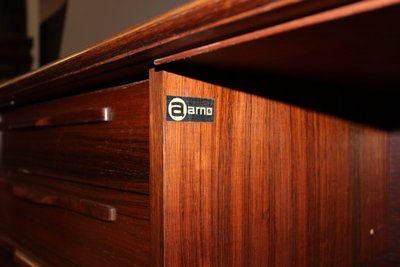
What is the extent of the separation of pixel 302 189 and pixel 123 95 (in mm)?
302

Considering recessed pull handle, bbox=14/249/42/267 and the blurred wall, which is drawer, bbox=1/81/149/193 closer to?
recessed pull handle, bbox=14/249/42/267

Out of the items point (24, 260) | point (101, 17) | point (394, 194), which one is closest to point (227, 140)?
point (394, 194)

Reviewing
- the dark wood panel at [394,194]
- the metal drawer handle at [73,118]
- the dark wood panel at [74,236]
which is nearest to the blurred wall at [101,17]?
the metal drawer handle at [73,118]

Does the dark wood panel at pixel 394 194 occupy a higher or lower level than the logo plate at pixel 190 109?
lower

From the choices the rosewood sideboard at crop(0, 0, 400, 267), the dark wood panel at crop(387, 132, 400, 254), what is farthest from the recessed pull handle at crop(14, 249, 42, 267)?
the dark wood panel at crop(387, 132, 400, 254)

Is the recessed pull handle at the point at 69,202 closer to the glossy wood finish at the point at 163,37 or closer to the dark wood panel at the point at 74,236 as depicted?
the dark wood panel at the point at 74,236

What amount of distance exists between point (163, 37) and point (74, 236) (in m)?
0.42

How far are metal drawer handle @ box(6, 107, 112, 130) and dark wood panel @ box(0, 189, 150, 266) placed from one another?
0.49 ft

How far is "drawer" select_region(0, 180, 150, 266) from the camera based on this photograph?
1.83 feet

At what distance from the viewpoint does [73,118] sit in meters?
0.69

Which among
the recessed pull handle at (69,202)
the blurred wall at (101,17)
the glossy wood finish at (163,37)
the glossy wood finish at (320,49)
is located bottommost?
the recessed pull handle at (69,202)

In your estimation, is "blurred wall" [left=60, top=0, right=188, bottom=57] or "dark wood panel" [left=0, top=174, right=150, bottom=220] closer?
"dark wood panel" [left=0, top=174, right=150, bottom=220]

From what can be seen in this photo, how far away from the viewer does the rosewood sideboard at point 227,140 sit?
404mm

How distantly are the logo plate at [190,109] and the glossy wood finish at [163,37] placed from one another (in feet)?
0.19
